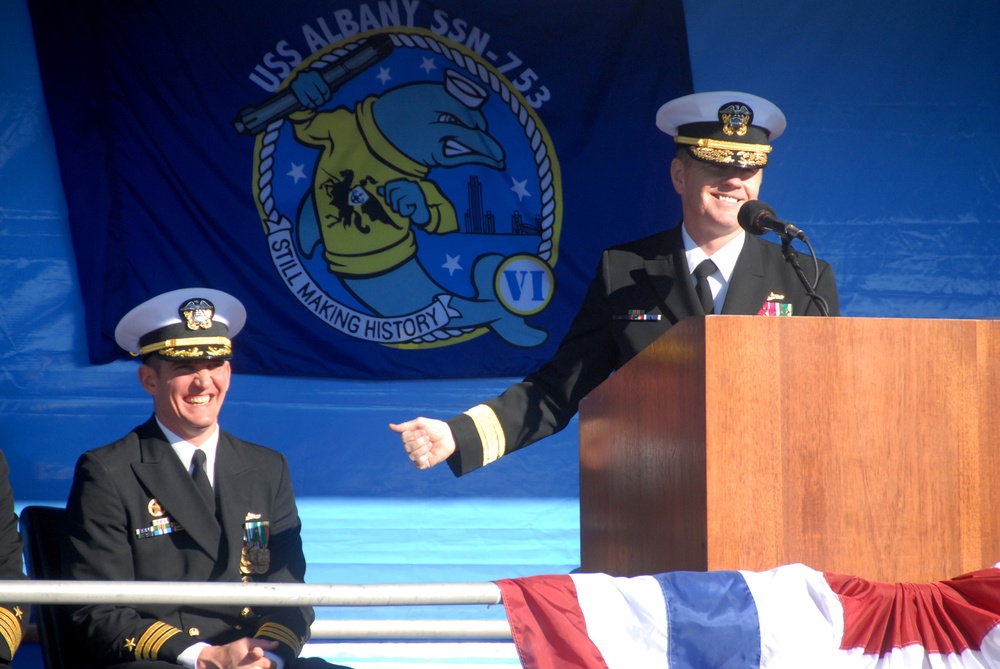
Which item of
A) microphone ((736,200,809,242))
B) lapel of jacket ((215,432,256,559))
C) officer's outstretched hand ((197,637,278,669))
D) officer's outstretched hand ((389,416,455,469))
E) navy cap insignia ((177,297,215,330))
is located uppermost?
microphone ((736,200,809,242))

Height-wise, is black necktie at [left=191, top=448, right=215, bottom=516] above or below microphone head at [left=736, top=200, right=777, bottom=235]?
below

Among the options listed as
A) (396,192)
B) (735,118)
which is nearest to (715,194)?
(735,118)

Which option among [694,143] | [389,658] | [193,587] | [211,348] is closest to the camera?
[193,587]

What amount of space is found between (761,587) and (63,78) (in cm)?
310

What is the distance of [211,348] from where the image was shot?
2.76 metres

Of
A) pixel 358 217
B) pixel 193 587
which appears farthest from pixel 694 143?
pixel 358 217

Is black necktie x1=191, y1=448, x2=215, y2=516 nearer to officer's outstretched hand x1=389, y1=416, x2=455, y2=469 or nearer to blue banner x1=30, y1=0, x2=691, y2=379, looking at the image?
officer's outstretched hand x1=389, y1=416, x2=455, y2=469

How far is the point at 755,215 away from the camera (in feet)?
6.08

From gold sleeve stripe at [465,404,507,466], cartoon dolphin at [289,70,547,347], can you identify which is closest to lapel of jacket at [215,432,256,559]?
gold sleeve stripe at [465,404,507,466]

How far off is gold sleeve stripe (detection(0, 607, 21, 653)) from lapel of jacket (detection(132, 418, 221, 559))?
40 cm

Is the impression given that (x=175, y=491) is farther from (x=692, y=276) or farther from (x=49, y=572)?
(x=692, y=276)

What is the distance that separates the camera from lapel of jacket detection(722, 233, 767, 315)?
7.43 feet

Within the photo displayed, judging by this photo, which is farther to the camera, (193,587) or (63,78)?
(63,78)

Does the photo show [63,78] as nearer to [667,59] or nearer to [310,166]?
[310,166]
